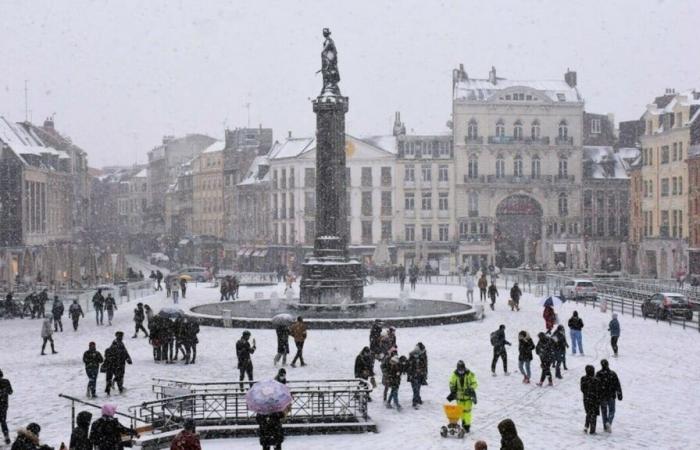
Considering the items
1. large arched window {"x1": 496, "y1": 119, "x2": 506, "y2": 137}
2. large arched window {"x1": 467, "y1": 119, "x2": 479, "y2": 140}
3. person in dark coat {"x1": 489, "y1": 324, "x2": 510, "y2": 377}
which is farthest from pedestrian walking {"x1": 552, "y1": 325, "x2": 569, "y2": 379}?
large arched window {"x1": 496, "y1": 119, "x2": 506, "y2": 137}

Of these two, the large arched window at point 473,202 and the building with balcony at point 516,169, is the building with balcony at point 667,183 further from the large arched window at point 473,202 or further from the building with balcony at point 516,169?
the large arched window at point 473,202

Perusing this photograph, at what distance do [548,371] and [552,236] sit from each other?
190ft

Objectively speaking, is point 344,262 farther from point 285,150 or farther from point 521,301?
point 285,150

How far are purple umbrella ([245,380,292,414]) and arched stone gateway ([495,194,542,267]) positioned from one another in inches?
2541

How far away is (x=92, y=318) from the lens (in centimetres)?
3950

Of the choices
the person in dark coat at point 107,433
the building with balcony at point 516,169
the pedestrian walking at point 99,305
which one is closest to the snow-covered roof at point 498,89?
the building with balcony at point 516,169

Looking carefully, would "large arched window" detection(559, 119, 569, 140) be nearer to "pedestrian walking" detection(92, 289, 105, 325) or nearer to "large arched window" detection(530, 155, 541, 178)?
"large arched window" detection(530, 155, 541, 178)

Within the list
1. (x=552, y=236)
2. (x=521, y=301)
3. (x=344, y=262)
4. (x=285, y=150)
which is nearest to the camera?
(x=344, y=262)

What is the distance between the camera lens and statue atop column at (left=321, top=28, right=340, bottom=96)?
37.0 metres

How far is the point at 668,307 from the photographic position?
3647 centimetres

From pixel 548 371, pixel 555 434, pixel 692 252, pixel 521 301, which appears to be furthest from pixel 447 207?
pixel 555 434

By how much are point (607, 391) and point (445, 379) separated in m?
6.20

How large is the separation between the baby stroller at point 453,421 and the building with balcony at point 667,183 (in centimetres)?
4886

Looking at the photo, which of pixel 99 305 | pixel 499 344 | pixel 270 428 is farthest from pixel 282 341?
pixel 99 305
